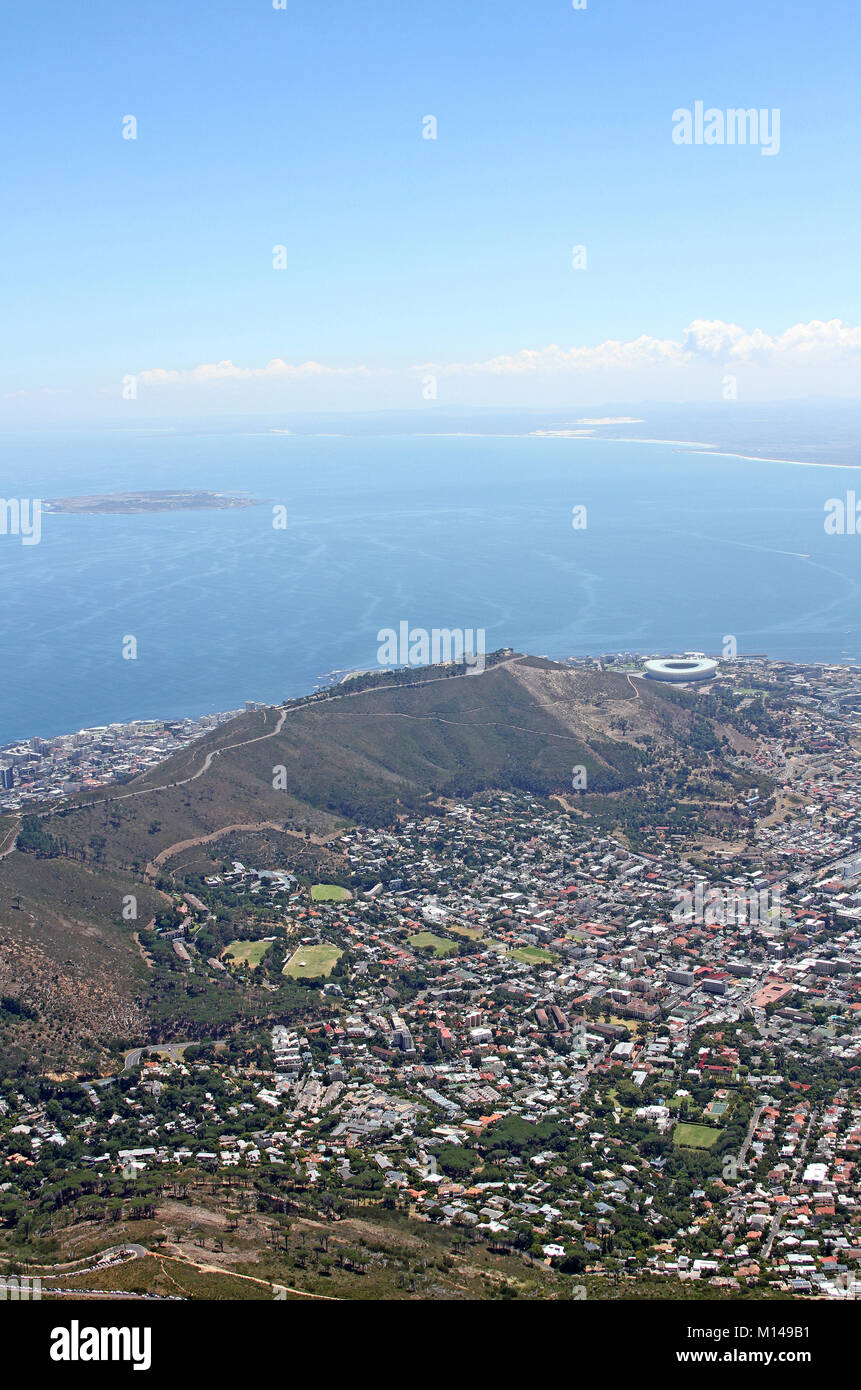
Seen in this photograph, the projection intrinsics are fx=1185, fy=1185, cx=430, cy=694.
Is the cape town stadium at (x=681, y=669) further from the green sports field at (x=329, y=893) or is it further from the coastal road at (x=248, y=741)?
the green sports field at (x=329, y=893)

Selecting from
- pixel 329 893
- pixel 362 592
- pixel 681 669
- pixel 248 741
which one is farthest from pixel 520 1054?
pixel 362 592

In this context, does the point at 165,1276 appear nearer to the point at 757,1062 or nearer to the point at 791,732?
the point at 757,1062

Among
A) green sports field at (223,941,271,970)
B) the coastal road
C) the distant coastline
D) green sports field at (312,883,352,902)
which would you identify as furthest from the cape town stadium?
the distant coastline

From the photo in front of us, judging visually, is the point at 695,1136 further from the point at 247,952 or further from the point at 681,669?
the point at 681,669

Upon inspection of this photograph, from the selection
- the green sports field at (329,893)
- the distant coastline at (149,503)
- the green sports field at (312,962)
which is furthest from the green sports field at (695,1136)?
the distant coastline at (149,503)

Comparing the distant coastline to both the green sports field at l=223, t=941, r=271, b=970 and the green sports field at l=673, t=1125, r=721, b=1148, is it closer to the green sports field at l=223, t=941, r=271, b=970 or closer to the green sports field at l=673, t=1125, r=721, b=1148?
the green sports field at l=223, t=941, r=271, b=970

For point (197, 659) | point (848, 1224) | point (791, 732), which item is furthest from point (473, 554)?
point (848, 1224)
